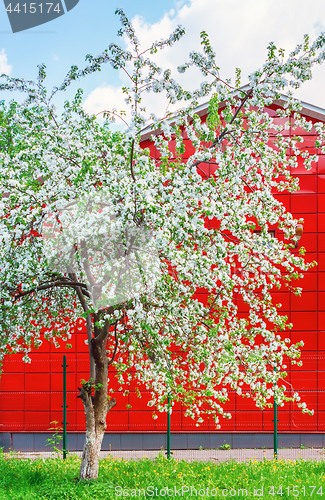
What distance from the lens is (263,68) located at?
5508mm

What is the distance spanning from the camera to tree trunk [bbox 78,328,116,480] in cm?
621

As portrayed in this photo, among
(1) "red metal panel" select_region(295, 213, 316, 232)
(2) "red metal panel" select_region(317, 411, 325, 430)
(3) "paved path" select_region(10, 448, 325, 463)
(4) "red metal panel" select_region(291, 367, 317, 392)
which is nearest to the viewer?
(3) "paved path" select_region(10, 448, 325, 463)

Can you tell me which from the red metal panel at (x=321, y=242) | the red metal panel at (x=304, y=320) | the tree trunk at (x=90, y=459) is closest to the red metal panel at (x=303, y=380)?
the red metal panel at (x=304, y=320)

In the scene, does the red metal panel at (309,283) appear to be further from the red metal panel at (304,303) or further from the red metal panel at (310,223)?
the red metal panel at (310,223)

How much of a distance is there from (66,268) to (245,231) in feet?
9.44

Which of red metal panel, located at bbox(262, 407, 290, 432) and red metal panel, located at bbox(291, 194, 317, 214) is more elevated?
red metal panel, located at bbox(291, 194, 317, 214)

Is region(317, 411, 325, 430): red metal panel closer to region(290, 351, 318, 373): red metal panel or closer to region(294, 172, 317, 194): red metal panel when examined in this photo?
region(290, 351, 318, 373): red metal panel

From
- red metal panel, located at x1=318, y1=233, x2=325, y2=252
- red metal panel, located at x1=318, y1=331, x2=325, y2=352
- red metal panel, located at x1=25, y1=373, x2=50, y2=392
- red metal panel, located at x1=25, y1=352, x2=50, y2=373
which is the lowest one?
red metal panel, located at x1=25, y1=373, x2=50, y2=392

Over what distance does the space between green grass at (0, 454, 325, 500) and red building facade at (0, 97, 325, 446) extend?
201 cm

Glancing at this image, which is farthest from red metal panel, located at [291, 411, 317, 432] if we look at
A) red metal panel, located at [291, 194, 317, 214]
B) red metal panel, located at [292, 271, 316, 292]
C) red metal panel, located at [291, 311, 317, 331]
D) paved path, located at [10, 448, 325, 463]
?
red metal panel, located at [291, 194, 317, 214]

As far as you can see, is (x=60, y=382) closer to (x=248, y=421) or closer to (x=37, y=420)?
(x=37, y=420)

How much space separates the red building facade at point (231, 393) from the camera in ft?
31.7

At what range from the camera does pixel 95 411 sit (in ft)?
21.0

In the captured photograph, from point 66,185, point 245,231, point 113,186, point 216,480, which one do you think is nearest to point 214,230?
point 245,231
